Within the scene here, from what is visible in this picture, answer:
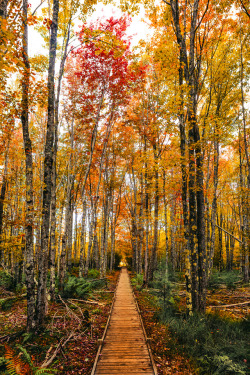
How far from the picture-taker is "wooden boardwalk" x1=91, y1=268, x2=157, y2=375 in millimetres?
3873

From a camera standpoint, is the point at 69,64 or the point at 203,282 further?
the point at 69,64

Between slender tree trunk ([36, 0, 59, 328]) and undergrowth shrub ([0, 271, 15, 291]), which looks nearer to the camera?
slender tree trunk ([36, 0, 59, 328])

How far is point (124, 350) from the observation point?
15.0 feet

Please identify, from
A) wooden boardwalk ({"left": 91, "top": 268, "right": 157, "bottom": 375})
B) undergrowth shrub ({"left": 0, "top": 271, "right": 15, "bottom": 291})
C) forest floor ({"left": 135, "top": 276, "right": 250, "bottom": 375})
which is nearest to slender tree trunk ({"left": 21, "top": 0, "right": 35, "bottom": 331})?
wooden boardwalk ({"left": 91, "top": 268, "right": 157, "bottom": 375})

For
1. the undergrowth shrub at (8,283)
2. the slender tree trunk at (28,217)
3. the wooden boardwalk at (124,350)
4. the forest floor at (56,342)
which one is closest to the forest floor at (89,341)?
the forest floor at (56,342)

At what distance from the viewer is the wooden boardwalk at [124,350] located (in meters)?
3.87

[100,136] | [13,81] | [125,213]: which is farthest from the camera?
[125,213]

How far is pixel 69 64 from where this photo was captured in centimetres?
1083

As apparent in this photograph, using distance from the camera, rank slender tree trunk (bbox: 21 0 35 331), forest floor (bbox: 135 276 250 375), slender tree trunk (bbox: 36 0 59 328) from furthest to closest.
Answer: slender tree trunk (bbox: 36 0 59 328) < slender tree trunk (bbox: 21 0 35 331) < forest floor (bbox: 135 276 250 375)

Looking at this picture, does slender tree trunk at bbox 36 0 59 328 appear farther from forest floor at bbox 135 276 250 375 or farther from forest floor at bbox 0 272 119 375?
forest floor at bbox 135 276 250 375

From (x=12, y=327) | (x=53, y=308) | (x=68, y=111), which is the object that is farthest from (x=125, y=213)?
(x=12, y=327)

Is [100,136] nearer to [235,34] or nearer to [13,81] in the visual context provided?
[13,81]

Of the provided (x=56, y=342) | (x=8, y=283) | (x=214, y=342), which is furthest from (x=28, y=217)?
(x=8, y=283)

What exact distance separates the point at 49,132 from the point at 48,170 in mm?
1118
